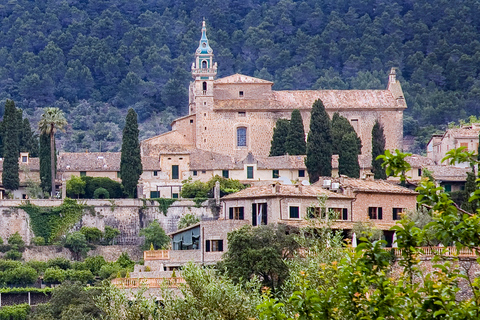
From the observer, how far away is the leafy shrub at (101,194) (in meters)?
77.8

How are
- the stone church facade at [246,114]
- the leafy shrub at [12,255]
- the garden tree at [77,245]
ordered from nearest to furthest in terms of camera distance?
the leafy shrub at [12,255] → the garden tree at [77,245] → the stone church facade at [246,114]

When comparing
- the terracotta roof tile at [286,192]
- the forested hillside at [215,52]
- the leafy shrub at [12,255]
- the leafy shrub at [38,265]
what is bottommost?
the leafy shrub at [38,265]

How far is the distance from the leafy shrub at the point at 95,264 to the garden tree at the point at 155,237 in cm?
427

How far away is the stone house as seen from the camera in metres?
85.4

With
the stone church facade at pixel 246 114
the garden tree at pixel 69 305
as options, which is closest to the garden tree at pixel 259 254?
the garden tree at pixel 69 305

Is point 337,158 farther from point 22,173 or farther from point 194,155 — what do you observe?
point 22,173

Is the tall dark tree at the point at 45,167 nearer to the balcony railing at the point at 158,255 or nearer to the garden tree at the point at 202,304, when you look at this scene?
the balcony railing at the point at 158,255

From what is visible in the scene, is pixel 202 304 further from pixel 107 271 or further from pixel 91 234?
pixel 91 234

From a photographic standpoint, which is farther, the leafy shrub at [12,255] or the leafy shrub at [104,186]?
the leafy shrub at [104,186]

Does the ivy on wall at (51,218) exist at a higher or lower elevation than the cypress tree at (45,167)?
lower

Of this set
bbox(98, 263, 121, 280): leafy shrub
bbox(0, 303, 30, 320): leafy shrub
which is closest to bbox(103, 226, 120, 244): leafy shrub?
bbox(98, 263, 121, 280): leafy shrub

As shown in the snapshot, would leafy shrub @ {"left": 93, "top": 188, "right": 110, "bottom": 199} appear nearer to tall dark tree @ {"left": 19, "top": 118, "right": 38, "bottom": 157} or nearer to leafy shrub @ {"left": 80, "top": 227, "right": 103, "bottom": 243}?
leafy shrub @ {"left": 80, "top": 227, "right": 103, "bottom": 243}

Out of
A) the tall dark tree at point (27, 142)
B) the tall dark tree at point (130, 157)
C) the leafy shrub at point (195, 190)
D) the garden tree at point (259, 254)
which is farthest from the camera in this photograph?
the tall dark tree at point (27, 142)

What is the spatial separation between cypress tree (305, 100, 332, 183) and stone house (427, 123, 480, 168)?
30.1ft
